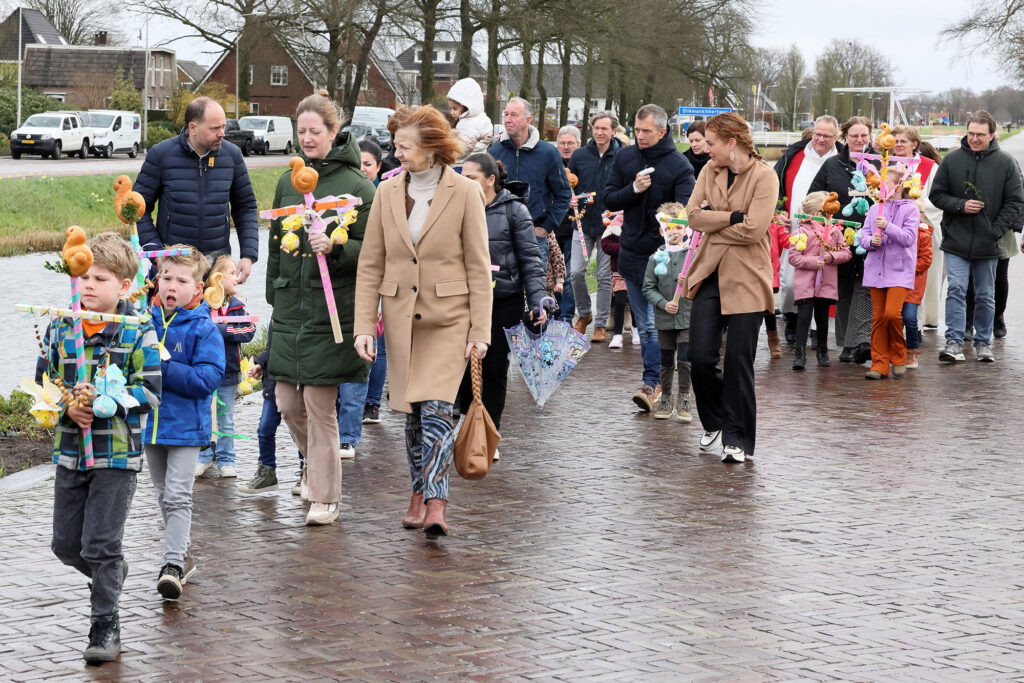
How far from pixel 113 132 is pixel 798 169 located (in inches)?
1417

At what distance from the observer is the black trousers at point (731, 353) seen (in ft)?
26.0

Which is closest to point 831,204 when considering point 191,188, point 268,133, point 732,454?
point 732,454

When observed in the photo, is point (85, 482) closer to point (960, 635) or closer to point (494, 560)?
Answer: point (494, 560)

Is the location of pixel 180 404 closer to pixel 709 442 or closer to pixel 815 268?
pixel 709 442

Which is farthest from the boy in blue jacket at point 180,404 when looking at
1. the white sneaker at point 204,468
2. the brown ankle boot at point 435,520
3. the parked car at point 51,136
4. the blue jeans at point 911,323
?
the parked car at point 51,136

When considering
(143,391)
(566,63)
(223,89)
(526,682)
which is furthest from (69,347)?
(223,89)

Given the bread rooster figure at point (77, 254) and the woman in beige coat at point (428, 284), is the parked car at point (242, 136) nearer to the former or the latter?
the woman in beige coat at point (428, 284)

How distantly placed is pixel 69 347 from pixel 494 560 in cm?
212

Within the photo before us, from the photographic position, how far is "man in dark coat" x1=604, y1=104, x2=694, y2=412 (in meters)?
9.56

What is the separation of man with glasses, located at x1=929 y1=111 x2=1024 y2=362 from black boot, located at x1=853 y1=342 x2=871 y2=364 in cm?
65

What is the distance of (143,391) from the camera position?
4547 millimetres

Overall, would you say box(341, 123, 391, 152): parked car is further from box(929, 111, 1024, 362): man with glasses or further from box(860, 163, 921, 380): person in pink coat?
box(860, 163, 921, 380): person in pink coat

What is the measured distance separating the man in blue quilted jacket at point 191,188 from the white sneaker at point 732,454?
2883 millimetres

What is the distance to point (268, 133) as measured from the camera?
52969 mm
